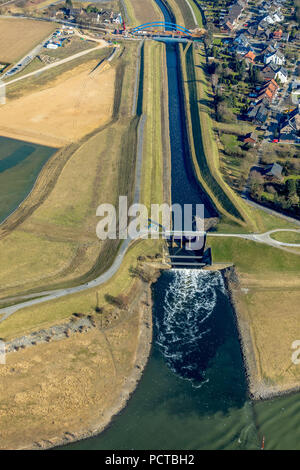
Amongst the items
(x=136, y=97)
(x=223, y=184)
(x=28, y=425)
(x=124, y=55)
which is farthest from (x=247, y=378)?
(x=124, y=55)

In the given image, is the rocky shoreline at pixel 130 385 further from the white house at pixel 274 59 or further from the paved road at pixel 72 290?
the white house at pixel 274 59

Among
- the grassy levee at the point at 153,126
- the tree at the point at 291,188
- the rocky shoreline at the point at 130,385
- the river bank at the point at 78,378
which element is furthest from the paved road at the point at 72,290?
the tree at the point at 291,188

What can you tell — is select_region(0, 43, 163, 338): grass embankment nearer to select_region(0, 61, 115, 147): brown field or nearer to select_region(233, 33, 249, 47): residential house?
select_region(0, 61, 115, 147): brown field

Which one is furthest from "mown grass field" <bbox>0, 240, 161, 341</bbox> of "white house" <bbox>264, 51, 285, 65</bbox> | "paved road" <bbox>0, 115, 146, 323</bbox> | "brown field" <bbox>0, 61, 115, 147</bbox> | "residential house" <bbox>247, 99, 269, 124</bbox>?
"white house" <bbox>264, 51, 285, 65</bbox>

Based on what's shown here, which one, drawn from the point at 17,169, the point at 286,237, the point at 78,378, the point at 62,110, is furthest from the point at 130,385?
the point at 62,110

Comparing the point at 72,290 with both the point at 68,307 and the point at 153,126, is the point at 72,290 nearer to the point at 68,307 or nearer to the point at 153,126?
the point at 68,307

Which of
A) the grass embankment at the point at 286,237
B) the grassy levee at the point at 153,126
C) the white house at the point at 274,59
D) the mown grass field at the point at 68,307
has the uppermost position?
the white house at the point at 274,59
